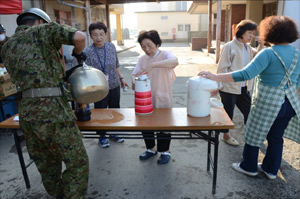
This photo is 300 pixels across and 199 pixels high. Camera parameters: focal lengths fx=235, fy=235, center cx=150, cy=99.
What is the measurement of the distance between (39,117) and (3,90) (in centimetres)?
245

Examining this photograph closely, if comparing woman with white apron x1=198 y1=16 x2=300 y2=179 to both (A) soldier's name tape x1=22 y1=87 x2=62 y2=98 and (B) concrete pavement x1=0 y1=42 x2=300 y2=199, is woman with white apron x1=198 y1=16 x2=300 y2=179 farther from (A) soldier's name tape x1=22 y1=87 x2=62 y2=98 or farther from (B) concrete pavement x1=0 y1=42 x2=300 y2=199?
(A) soldier's name tape x1=22 y1=87 x2=62 y2=98

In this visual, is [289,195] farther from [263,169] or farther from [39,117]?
[39,117]

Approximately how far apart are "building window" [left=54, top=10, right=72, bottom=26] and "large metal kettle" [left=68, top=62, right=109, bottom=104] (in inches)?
343

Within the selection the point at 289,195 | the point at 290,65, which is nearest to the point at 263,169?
the point at 289,195

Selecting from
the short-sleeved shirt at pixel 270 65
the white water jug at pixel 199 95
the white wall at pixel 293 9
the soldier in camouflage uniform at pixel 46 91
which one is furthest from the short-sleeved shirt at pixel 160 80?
the white wall at pixel 293 9

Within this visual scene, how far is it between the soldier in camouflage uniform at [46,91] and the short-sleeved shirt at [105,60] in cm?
114

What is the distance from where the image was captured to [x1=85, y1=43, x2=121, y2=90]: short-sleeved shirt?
115 inches

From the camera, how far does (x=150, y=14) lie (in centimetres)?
3195

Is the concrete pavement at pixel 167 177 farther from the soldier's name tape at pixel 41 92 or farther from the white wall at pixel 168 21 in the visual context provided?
the white wall at pixel 168 21

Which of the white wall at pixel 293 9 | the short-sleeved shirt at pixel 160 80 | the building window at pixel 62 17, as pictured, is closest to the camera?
the short-sleeved shirt at pixel 160 80

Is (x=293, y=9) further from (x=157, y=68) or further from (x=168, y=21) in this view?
(x=168, y=21)

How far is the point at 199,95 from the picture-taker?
6.73 ft

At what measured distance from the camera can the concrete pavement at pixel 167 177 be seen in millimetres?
2305

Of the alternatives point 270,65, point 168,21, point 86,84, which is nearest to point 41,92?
point 86,84
